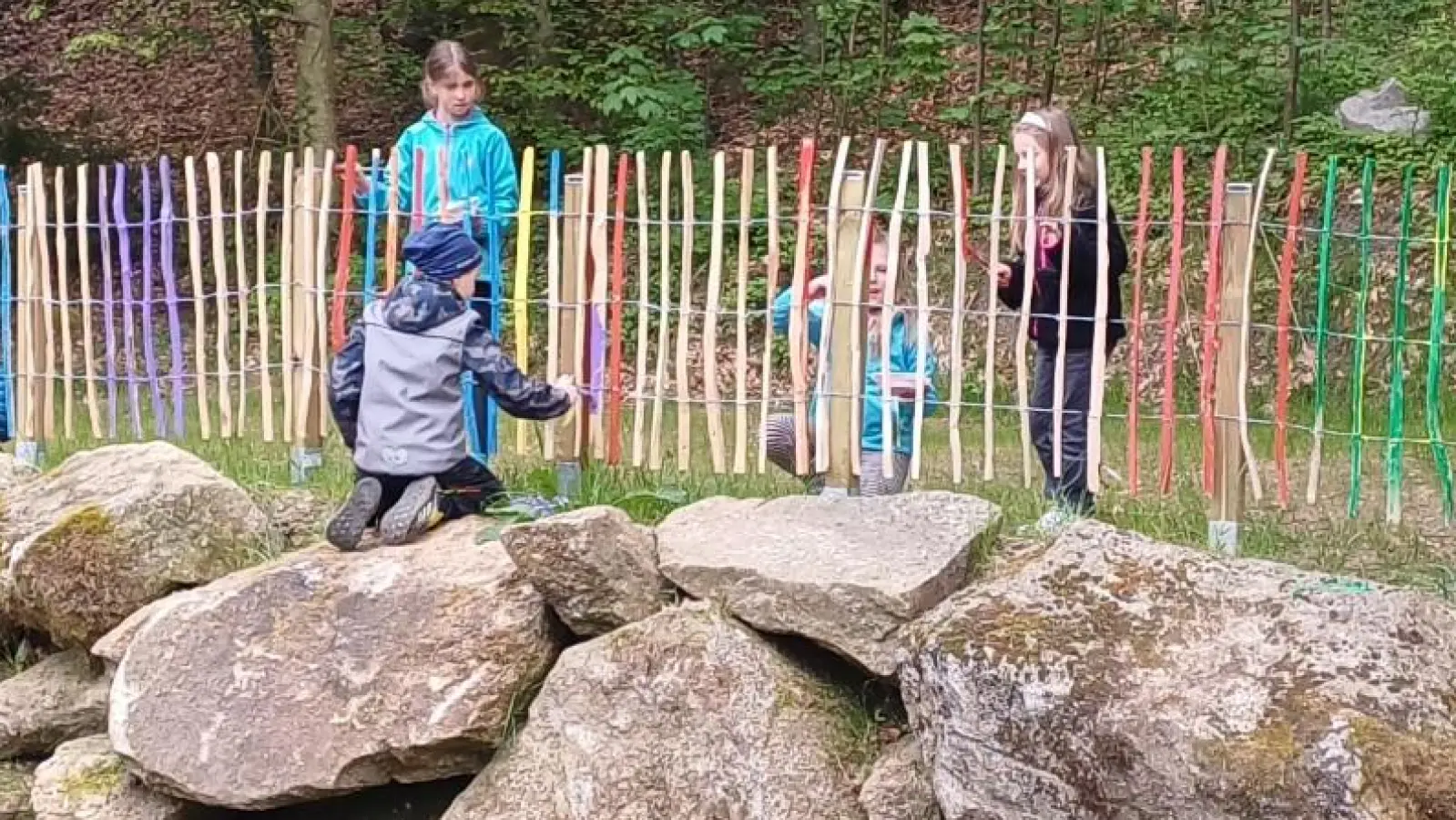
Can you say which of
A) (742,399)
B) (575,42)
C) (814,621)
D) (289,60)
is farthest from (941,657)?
(289,60)

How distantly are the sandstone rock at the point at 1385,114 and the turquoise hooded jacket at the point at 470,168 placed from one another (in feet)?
21.3

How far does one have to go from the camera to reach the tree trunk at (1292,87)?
10.3 metres

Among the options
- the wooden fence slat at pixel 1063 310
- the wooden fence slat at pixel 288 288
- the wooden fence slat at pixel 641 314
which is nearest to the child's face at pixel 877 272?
the wooden fence slat at pixel 1063 310

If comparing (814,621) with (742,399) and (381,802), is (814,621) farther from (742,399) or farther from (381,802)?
(381,802)

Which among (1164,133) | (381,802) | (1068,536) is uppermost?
(1164,133)

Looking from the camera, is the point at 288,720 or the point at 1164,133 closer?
the point at 288,720

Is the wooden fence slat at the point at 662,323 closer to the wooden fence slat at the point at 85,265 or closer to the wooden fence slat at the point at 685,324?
the wooden fence slat at the point at 685,324

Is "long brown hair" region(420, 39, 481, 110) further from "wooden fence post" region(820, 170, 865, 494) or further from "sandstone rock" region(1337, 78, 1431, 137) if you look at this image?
"sandstone rock" region(1337, 78, 1431, 137)

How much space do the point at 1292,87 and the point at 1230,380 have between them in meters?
6.48

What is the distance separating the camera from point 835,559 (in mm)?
4523

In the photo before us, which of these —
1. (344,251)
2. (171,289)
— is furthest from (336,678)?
(171,289)

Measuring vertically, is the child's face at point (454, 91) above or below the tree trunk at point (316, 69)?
below

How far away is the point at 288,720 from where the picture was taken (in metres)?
4.79

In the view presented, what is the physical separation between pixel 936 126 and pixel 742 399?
857 centimetres
